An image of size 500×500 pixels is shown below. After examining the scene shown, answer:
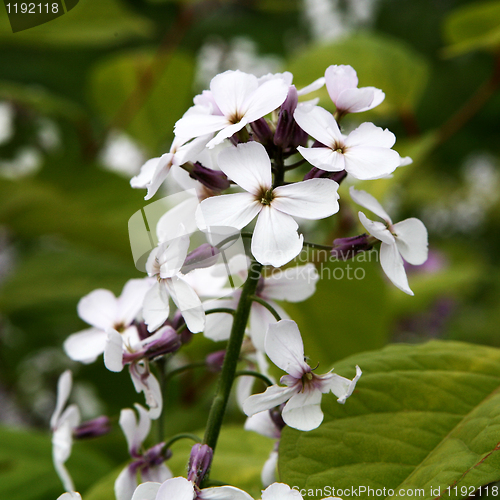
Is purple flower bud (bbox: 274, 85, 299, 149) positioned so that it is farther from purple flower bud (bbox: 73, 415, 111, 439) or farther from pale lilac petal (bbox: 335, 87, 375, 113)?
purple flower bud (bbox: 73, 415, 111, 439)

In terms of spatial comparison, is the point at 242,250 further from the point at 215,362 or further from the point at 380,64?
the point at 380,64

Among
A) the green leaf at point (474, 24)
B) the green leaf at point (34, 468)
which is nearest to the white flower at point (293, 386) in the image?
→ the green leaf at point (34, 468)

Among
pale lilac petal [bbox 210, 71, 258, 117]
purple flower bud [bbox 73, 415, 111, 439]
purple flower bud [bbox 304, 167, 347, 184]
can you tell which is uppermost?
pale lilac petal [bbox 210, 71, 258, 117]

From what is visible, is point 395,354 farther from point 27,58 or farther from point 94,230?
point 27,58

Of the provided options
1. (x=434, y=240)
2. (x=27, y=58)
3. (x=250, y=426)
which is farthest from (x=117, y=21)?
(x=434, y=240)

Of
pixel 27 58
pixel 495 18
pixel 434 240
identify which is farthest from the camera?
pixel 434 240

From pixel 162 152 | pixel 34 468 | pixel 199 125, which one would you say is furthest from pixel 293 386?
pixel 162 152

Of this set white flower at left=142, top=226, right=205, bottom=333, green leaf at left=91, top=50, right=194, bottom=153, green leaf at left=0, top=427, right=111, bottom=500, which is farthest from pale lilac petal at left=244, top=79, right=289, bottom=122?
green leaf at left=91, top=50, right=194, bottom=153
